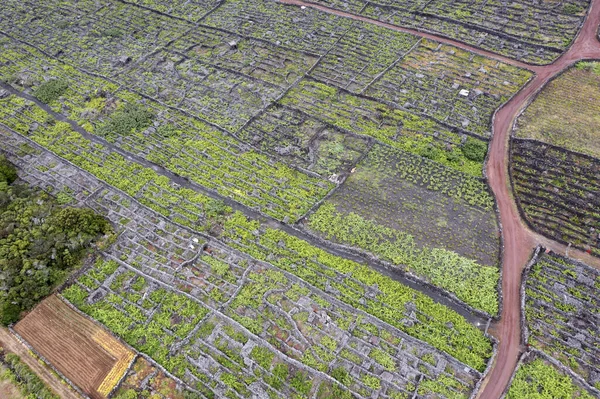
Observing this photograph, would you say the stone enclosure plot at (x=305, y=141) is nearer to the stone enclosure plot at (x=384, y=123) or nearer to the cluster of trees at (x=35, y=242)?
the stone enclosure plot at (x=384, y=123)

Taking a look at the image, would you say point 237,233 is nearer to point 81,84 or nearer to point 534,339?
point 534,339

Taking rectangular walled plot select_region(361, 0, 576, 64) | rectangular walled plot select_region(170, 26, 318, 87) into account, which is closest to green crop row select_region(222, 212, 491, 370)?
rectangular walled plot select_region(170, 26, 318, 87)

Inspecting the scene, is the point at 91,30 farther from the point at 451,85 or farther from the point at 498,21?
the point at 498,21

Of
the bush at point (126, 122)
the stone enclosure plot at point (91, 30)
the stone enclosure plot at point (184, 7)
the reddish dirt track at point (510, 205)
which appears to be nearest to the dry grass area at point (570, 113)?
the reddish dirt track at point (510, 205)

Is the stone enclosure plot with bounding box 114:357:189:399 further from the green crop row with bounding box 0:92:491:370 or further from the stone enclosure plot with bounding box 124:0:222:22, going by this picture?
the stone enclosure plot with bounding box 124:0:222:22

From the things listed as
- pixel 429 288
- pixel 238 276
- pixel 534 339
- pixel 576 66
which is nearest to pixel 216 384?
pixel 238 276
